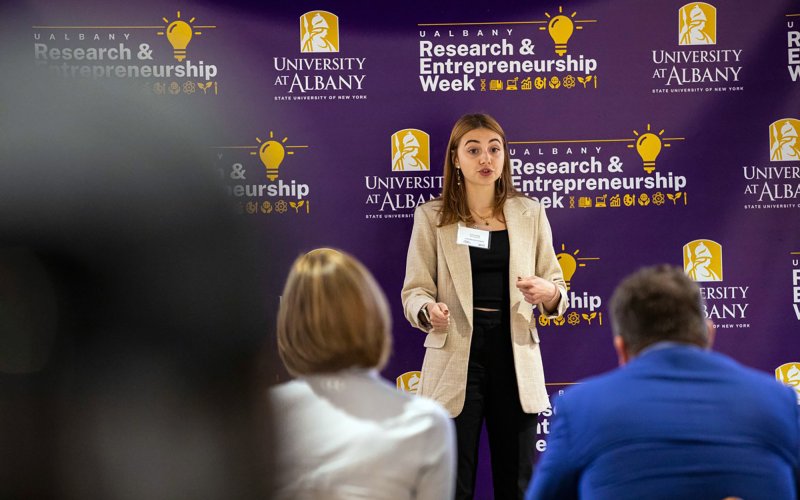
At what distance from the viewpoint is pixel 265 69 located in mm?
4039

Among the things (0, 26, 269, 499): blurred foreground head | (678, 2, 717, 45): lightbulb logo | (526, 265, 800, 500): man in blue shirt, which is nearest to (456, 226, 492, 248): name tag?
(678, 2, 717, 45): lightbulb logo

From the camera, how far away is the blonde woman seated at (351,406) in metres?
1.48

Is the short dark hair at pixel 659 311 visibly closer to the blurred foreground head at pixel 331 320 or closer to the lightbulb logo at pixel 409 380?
the blurred foreground head at pixel 331 320

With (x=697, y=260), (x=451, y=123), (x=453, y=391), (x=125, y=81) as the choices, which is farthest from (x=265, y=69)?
(x=125, y=81)

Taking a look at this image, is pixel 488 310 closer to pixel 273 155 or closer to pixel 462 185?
pixel 462 185

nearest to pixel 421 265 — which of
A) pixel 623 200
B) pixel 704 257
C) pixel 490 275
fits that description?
pixel 490 275

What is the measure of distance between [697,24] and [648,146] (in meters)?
0.66

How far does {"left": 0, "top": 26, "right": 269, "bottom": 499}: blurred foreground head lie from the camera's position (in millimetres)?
326

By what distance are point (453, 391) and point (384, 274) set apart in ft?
2.87

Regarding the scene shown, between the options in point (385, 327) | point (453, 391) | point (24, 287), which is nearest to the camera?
point (24, 287)

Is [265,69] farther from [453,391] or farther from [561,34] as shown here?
[453,391]

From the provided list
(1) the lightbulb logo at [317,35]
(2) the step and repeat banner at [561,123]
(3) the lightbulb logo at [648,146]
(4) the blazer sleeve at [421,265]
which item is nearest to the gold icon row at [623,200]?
(2) the step and repeat banner at [561,123]

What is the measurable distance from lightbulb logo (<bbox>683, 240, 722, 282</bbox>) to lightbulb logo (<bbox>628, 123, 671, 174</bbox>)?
0.42 m

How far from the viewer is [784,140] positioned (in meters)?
4.00
